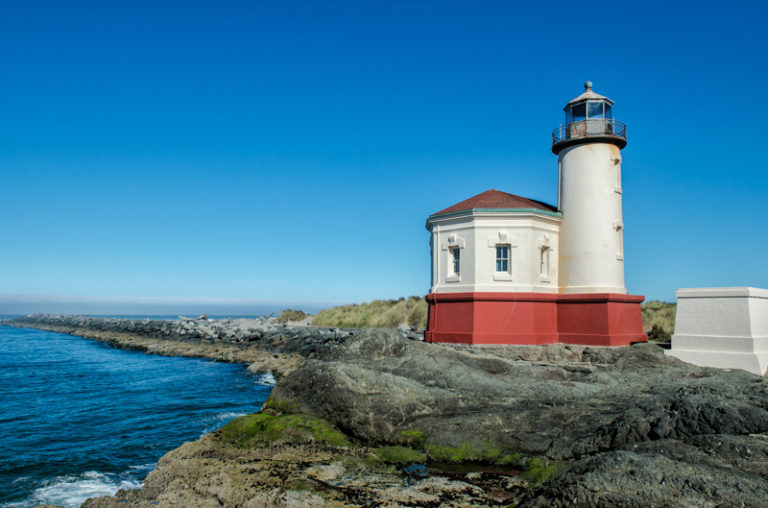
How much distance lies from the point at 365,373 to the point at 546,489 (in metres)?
4.93

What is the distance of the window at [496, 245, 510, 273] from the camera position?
15.0 metres

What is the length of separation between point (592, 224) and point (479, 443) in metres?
9.89

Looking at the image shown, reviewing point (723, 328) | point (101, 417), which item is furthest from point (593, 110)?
point (101, 417)

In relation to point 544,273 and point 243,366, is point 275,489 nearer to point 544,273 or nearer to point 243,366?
point 544,273

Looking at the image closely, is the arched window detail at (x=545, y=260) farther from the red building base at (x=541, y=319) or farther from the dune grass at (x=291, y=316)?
the dune grass at (x=291, y=316)

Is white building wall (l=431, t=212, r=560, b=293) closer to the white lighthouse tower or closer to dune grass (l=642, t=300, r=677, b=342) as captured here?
the white lighthouse tower

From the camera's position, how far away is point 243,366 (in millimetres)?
21984

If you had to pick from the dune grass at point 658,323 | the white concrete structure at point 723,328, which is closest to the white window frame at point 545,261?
the white concrete structure at point 723,328

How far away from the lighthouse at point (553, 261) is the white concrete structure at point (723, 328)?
5.01 ft

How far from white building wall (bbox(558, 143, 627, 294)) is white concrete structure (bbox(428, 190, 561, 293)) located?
1.46 ft

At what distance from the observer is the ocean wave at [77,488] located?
7348 millimetres

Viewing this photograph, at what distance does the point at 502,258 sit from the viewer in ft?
49.3

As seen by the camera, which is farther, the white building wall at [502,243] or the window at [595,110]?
the window at [595,110]

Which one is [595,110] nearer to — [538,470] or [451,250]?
[451,250]
